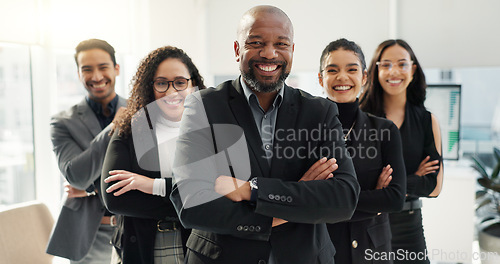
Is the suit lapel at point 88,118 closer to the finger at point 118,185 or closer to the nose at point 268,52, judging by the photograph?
the finger at point 118,185

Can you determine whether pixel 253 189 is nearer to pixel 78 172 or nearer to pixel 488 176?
pixel 78 172

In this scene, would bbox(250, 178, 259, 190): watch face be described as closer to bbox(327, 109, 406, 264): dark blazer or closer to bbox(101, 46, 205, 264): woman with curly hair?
bbox(101, 46, 205, 264): woman with curly hair

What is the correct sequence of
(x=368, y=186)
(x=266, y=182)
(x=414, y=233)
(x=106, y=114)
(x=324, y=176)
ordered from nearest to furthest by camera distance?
(x=266, y=182)
(x=324, y=176)
(x=368, y=186)
(x=414, y=233)
(x=106, y=114)

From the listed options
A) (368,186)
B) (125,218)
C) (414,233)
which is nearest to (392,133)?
(368,186)

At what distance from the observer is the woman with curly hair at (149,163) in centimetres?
184

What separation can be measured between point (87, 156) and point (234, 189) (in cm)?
107

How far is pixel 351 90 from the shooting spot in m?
2.21

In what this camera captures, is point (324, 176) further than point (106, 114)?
No

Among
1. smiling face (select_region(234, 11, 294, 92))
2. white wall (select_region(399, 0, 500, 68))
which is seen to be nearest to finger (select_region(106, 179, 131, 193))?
smiling face (select_region(234, 11, 294, 92))

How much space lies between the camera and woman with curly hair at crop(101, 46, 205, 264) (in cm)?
184

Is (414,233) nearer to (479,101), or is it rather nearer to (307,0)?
(479,101)

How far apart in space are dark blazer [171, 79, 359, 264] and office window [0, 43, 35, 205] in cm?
233

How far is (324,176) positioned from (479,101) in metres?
3.84

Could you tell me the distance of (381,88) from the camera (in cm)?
276
